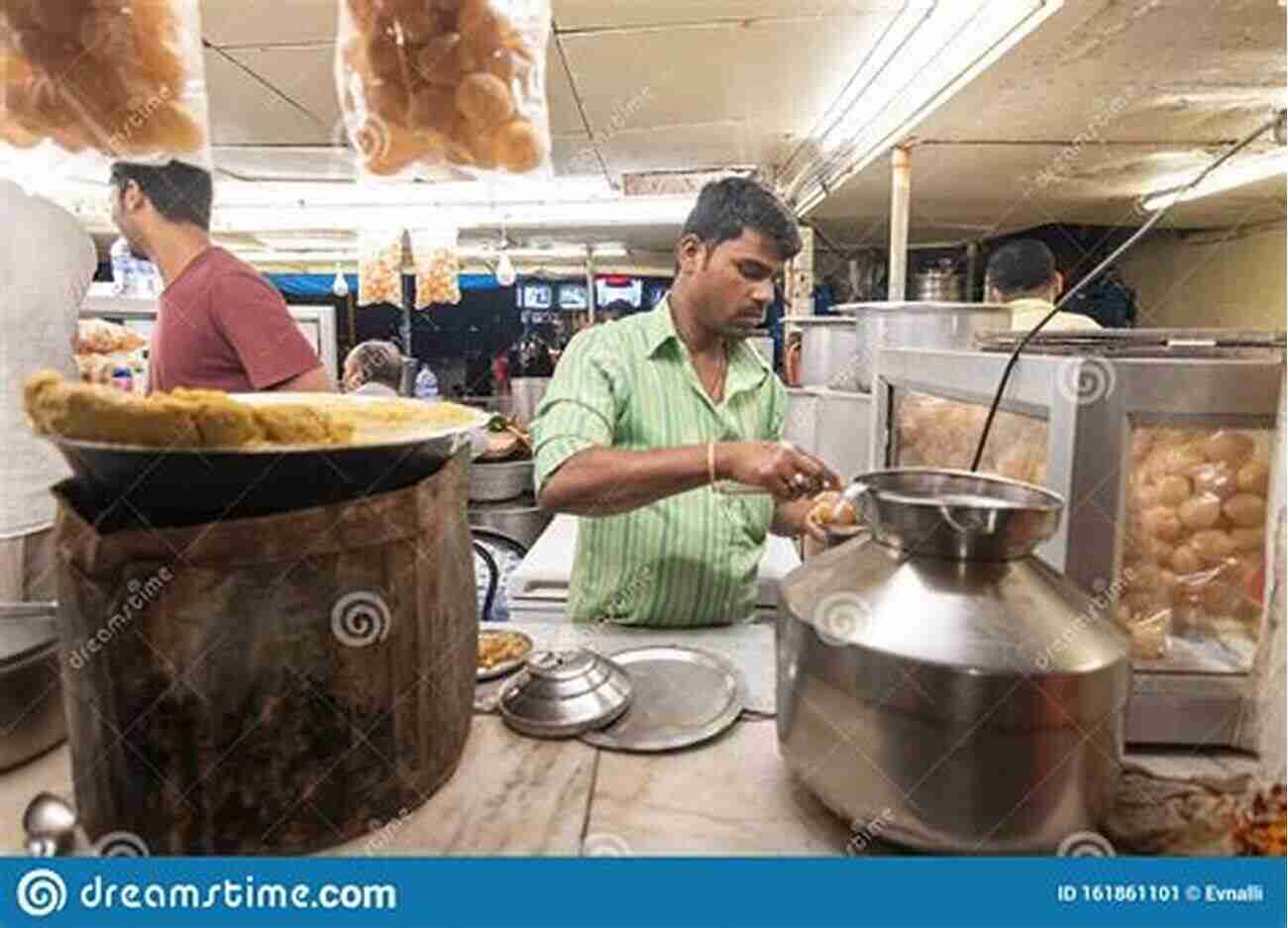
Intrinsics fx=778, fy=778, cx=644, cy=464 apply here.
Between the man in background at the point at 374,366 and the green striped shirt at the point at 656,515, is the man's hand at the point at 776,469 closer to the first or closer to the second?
the green striped shirt at the point at 656,515

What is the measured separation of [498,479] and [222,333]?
188cm

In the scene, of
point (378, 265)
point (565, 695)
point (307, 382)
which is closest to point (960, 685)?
point (565, 695)

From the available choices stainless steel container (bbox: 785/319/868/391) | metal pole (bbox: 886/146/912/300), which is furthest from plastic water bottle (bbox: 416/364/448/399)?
metal pole (bbox: 886/146/912/300)

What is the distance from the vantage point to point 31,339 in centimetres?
141

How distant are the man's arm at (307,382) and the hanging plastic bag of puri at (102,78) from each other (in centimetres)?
49

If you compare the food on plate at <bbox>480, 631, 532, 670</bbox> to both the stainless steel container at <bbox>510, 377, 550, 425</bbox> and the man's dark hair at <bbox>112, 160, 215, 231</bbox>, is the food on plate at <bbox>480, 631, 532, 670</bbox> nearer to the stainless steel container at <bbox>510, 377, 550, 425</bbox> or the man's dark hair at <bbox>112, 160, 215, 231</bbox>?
the man's dark hair at <bbox>112, 160, 215, 231</bbox>

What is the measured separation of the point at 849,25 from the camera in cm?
220

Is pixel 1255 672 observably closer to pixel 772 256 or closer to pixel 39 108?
pixel 772 256

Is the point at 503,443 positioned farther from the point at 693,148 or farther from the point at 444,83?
the point at 444,83

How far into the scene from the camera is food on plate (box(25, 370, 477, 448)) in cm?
56

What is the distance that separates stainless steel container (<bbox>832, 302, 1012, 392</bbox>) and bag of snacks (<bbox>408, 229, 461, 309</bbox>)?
2298 mm

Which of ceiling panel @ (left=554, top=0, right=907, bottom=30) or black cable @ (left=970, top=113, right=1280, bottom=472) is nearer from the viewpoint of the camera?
black cable @ (left=970, top=113, right=1280, bottom=472)

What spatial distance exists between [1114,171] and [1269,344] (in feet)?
11.6

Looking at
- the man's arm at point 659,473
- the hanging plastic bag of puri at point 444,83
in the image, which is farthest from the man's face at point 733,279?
the hanging plastic bag of puri at point 444,83
